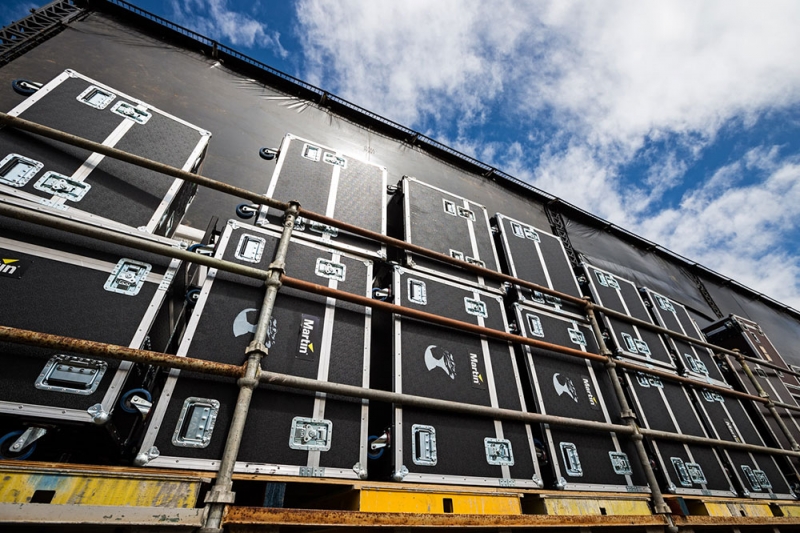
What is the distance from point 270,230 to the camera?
2.75 m

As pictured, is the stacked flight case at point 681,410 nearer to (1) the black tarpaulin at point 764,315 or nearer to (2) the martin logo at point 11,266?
(2) the martin logo at point 11,266

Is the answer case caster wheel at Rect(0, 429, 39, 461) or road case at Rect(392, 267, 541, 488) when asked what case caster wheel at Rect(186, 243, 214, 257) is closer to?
case caster wheel at Rect(0, 429, 39, 461)

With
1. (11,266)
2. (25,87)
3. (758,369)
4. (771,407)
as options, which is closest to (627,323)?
(771,407)

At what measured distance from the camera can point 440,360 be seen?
110 inches

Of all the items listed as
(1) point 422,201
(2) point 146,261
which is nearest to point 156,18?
(1) point 422,201

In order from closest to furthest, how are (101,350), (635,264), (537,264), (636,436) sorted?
(101,350) → (636,436) → (537,264) → (635,264)

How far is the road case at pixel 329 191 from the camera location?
3062mm

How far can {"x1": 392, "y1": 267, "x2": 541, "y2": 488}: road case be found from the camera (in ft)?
7.64

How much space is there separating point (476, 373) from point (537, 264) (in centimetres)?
205

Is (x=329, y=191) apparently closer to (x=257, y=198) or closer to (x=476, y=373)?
(x=257, y=198)

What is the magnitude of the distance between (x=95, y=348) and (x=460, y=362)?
7.48ft

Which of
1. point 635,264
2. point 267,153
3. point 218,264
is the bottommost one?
point 218,264

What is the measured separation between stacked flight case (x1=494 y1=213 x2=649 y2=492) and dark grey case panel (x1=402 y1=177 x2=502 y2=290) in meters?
0.35

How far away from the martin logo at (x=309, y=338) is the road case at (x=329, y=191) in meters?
0.75
